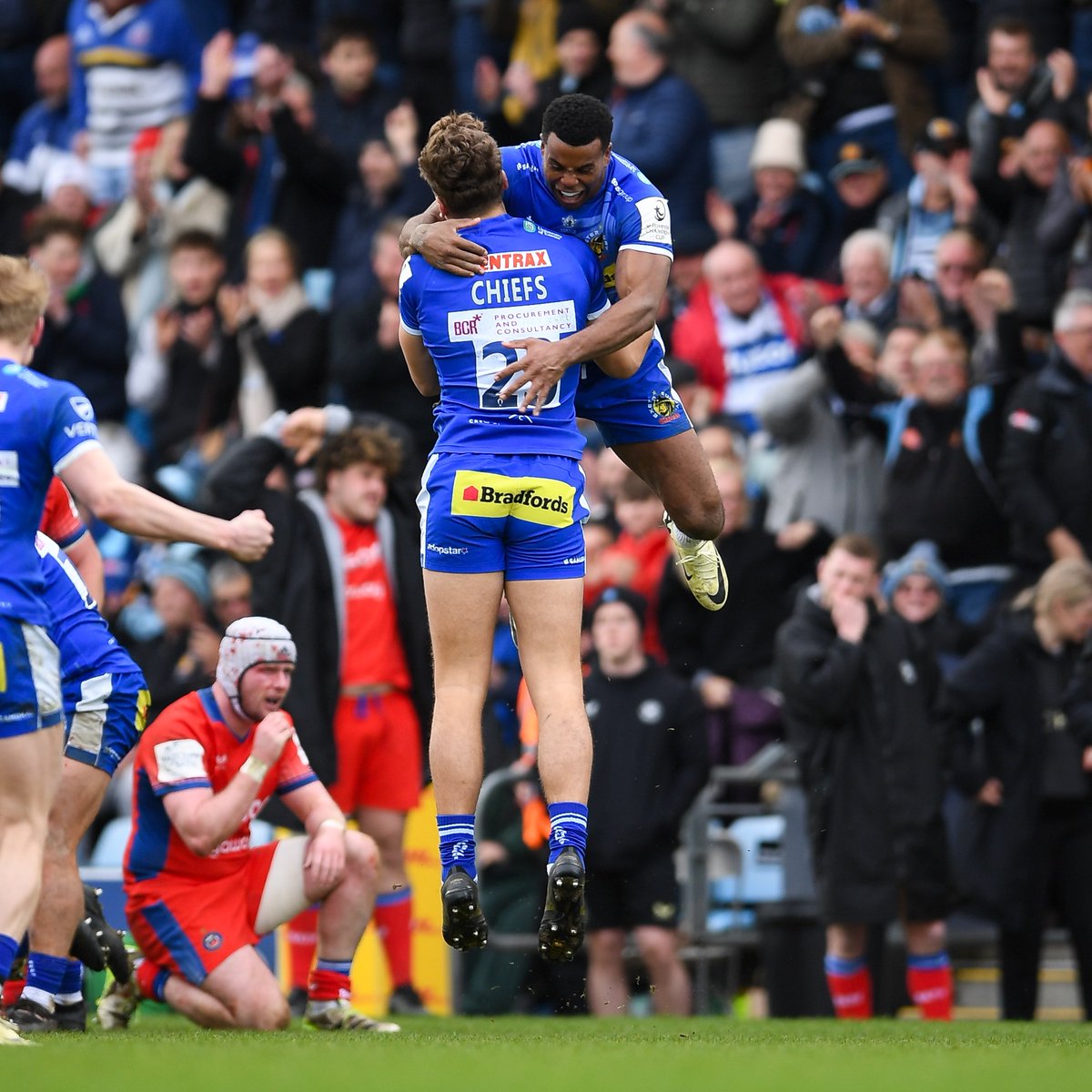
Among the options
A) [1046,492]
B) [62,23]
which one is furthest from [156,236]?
[1046,492]

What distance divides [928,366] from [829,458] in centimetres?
92

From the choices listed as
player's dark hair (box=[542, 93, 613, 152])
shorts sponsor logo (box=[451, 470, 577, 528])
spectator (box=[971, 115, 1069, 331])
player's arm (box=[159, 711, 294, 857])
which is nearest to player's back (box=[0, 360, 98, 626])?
shorts sponsor logo (box=[451, 470, 577, 528])

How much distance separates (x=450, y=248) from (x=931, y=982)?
16.5ft

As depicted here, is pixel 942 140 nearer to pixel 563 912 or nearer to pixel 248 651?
pixel 248 651

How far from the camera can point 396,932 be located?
37.0ft

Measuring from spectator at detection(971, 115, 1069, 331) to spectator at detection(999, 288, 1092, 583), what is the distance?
808 millimetres

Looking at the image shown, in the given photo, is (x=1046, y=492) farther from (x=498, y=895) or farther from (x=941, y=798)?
(x=498, y=895)

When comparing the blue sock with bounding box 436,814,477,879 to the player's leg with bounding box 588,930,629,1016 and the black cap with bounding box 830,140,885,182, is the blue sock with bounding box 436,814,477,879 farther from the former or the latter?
the black cap with bounding box 830,140,885,182

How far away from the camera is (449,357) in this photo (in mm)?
8164

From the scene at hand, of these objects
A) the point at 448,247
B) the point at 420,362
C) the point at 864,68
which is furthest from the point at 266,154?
the point at 448,247

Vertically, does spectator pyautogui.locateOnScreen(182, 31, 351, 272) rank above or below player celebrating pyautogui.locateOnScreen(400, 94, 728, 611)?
above

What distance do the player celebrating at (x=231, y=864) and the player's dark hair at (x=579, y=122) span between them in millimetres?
2370

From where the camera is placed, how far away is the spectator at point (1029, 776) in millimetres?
11133

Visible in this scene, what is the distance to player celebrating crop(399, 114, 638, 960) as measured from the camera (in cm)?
809
